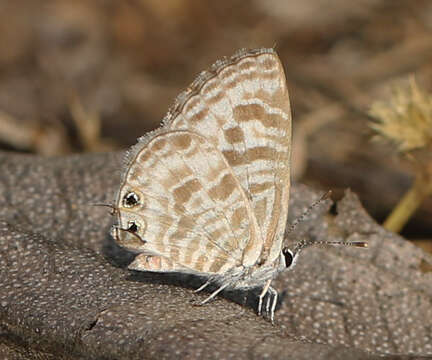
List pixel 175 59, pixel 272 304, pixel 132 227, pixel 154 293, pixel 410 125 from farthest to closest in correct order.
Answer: pixel 175 59, pixel 410 125, pixel 272 304, pixel 132 227, pixel 154 293

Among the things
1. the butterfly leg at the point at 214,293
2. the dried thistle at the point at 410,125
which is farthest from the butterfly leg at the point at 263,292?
the dried thistle at the point at 410,125

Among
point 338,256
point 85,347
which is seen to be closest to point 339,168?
point 338,256

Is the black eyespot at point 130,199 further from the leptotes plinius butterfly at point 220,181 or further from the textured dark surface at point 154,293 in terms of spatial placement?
the textured dark surface at point 154,293

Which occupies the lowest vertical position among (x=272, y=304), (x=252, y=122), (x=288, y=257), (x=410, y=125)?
(x=272, y=304)

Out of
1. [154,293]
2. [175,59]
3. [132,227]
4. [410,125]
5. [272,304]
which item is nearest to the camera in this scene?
[154,293]

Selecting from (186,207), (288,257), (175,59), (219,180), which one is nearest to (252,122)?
(219,180)

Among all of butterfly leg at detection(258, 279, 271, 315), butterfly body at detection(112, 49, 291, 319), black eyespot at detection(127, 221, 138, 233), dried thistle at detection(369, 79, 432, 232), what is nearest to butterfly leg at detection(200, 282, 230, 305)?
butterfly body at detection(112, 49, 291, 319)

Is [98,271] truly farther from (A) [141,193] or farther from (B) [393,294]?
(B) [393,294]

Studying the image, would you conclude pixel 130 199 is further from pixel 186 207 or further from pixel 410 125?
pixel 410 125
